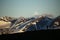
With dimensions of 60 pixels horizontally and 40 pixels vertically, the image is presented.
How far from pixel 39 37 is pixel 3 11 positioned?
840 millimetres

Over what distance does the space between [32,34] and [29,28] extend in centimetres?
13

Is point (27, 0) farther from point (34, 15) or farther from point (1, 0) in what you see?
point (1, 0)

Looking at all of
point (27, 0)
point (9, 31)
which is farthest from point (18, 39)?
point (27, 0)

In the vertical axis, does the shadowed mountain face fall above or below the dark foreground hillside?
above

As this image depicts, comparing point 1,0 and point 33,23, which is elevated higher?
point 1,0

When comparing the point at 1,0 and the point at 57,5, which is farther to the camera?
the point at 57,5

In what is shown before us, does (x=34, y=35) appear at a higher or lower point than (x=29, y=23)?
lower

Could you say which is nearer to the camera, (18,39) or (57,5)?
(18,39)

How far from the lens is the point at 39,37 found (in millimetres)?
2854

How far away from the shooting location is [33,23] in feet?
9.39

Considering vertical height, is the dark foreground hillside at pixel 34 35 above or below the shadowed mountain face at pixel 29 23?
below

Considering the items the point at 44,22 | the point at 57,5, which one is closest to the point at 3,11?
the point at 44,22

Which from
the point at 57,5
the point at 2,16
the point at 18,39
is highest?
the point at 57,5

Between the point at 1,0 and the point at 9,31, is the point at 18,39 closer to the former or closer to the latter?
the point at 9,31
